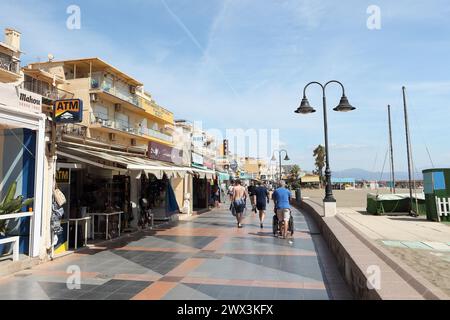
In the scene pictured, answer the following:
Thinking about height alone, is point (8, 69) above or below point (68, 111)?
above

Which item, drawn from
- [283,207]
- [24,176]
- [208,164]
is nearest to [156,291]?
[24,176]

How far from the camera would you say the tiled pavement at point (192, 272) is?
16.0ft

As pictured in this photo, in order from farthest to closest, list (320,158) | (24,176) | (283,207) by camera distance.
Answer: (320,158), (283,207), (24,176)

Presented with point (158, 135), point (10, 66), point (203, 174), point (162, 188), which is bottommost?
point (162, 188)

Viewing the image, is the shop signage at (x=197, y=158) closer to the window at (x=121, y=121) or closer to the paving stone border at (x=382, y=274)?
the paving stone border at (x=382, y=274)

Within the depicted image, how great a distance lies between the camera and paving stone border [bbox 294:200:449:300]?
3.15m

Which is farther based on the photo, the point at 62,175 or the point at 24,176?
the point at 62,175

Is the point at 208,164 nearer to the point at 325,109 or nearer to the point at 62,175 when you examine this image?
the point at 325,109

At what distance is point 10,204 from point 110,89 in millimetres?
31462

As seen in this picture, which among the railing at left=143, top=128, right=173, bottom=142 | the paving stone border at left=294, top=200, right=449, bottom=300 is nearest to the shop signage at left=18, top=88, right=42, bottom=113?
the paving stone border at left=294, top=200, right=449, bottom=300

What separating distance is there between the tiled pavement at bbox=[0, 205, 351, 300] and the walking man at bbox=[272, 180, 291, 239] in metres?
0.46

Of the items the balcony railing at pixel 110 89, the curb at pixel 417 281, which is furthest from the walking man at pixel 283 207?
the balcony railing at pixel 110 89

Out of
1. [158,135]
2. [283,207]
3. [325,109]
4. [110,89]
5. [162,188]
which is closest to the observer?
[283,207]

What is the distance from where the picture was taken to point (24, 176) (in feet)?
22.5
